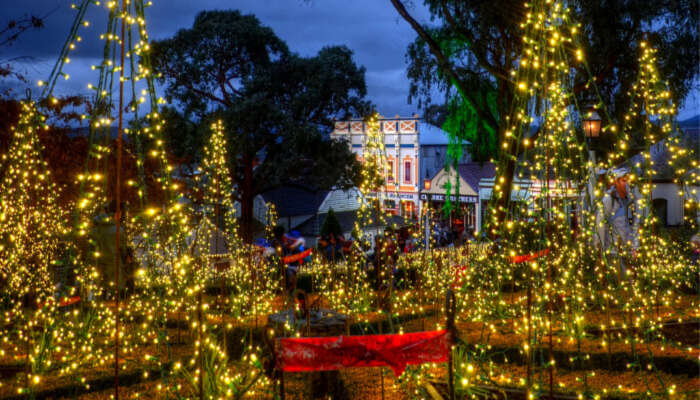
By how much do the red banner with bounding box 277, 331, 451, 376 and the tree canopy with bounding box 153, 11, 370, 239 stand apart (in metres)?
15.9

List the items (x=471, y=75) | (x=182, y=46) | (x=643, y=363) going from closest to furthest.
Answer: (x=643, y=363) → (x=471, y=75) → (x=182, y=46)

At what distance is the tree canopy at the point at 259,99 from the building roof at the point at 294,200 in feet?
30.3

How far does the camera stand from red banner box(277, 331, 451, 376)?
3.66 meters

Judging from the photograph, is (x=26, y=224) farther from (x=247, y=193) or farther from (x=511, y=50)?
(x=247, y=193)

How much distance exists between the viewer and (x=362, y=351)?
12.0ft

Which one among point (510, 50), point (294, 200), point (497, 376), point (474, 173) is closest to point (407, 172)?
point (474, 173)

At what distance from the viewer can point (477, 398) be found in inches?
200

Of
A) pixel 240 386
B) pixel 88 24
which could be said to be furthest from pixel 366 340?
pixel 88 24

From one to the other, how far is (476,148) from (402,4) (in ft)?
15.4

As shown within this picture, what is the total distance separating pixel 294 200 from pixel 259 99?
13.0 metres

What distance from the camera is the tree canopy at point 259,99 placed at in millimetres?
19188

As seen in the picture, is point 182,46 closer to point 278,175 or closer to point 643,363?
point 278,175

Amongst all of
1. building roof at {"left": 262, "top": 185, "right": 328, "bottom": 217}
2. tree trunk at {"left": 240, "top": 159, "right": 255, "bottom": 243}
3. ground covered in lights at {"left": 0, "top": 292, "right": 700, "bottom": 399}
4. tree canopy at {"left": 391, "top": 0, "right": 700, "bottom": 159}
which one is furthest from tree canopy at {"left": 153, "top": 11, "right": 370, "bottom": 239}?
ground covered in lights at {"left": 0, "top": 292, "right": 700, "bottom": 399}

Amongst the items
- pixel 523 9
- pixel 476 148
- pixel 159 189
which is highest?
pixel 523 9
